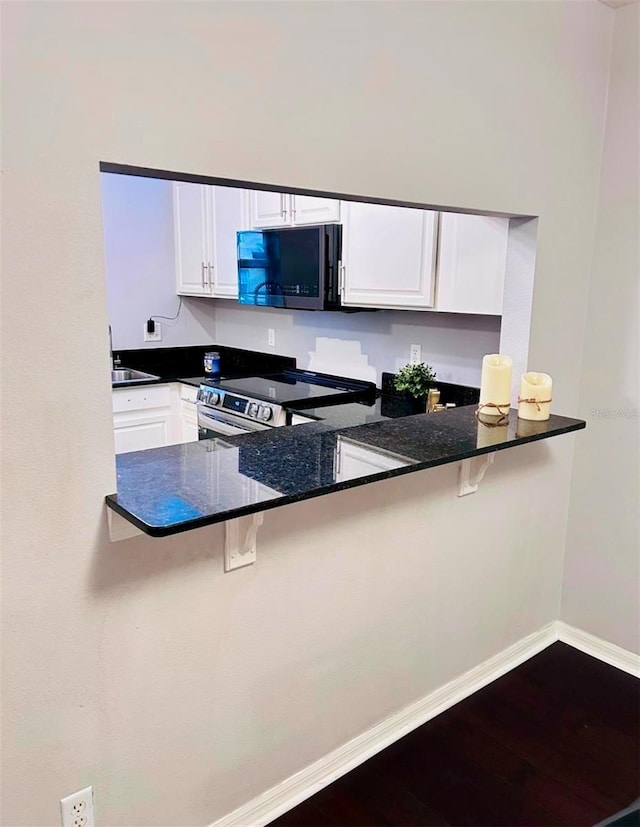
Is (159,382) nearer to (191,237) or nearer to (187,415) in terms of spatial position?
(187,415)

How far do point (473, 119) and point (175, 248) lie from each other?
277cm

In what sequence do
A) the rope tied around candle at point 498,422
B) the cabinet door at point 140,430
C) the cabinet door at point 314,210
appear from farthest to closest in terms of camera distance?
1. the cabinet door at point 140,430
2. the cabinet door at point 314,210
3. the rope tied around candle at point 498,422

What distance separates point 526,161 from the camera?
2068mm

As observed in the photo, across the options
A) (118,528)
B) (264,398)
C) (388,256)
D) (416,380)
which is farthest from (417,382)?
(118,528)

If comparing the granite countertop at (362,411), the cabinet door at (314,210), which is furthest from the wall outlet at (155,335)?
the granite countertop at (362,411)

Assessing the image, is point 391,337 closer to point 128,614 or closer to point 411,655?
point 411,655

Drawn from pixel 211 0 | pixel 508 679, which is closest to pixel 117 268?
pixel 211 0

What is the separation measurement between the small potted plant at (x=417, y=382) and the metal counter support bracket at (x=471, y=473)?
→ 786 mm

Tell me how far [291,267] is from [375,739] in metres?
2.07

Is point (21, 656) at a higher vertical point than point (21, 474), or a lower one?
lower

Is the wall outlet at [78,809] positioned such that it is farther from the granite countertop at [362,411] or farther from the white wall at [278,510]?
the granite countertop at [362,411]

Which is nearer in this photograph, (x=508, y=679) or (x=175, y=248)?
(x=508, y=679)

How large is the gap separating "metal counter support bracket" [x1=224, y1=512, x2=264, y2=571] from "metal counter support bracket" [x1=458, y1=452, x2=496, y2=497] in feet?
2.74

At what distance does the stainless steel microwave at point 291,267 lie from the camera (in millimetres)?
2859
